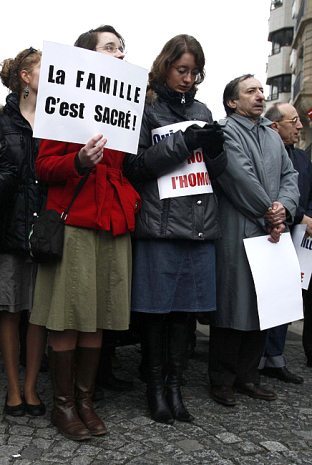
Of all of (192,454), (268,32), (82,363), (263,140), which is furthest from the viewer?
(268,32)

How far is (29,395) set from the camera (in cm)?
355

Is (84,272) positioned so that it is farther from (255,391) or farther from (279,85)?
(279,85)

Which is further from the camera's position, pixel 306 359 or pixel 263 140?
pixel 306 359

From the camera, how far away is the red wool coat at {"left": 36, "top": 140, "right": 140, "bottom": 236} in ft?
10.5

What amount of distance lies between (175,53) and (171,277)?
126 cm

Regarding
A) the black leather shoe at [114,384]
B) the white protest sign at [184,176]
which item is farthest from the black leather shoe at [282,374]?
the white protest sign at [184,176]

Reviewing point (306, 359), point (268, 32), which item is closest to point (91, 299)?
point (306, 359)

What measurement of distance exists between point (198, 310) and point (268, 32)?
4446 centimetres

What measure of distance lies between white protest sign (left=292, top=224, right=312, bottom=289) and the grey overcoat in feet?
2.36

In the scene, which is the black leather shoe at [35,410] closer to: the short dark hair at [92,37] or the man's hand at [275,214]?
the man's hand at [275,214]

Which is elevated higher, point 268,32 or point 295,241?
point 268,32

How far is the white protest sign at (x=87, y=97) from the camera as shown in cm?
304

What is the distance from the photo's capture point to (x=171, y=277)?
3562 mm

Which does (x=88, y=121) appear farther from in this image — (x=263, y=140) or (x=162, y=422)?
(x=162, y=422)
